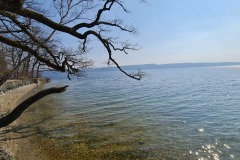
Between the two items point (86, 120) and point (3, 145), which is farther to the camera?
point (86, 120)

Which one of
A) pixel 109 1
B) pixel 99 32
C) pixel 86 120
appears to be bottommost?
pixel 86 120

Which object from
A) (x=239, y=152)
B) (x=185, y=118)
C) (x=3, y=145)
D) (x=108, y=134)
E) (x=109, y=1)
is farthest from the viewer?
(x=185, y=118)

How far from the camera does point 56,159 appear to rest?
13680 mm

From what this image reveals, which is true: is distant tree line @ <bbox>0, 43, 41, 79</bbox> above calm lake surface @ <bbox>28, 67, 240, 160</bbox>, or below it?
above

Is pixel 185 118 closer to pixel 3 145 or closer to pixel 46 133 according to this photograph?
pixel 46 133

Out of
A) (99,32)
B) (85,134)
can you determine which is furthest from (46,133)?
(99,32)

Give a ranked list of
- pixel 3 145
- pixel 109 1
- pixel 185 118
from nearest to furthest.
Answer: pixel 109 1 → pixel 3 145 → pixel 185 118

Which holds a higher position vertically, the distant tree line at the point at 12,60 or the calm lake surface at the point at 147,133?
the distant tree line at the point at 12,60

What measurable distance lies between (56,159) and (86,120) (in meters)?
9.10

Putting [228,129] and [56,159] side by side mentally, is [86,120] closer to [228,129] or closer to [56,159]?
[56,159]

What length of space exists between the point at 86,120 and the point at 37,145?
710 cm

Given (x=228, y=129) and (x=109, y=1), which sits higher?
(x=109, y=1)

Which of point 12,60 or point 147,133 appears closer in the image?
point 147,133

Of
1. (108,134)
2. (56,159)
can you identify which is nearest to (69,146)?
(56,159)
